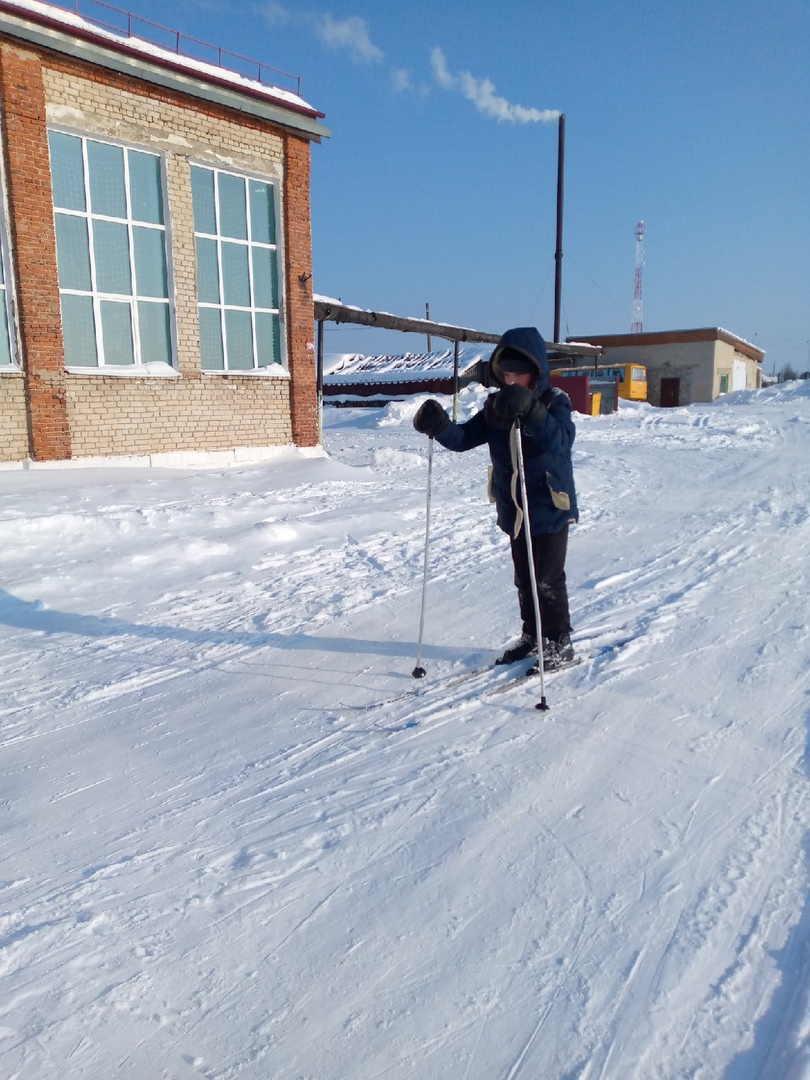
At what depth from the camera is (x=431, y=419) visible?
395 centimetres

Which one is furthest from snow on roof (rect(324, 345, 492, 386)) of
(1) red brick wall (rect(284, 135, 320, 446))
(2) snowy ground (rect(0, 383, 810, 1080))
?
(2) snowy ground (rect(0, 383, 810, 1080))

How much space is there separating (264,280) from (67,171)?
3.48 m

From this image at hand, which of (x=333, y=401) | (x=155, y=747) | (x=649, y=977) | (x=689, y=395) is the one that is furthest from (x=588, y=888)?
(x=689, y=395)

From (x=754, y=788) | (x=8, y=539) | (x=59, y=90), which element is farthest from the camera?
(x=59, y=90)

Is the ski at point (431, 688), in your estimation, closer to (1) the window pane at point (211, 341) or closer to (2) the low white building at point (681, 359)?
(1) the window pane at point (211, 341)

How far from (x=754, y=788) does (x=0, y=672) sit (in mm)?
3947

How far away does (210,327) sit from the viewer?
1233cm

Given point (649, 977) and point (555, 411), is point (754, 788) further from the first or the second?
point (555, 411)

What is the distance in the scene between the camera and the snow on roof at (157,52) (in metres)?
9.78

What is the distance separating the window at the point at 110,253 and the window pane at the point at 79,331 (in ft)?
0.04

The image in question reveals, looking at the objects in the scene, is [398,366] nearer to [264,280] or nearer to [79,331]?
[264,280]

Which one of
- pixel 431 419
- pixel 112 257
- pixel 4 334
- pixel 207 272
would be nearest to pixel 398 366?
pixel 207 272

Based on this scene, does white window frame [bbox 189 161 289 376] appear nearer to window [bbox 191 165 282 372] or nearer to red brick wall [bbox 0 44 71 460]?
window [bbox 191 165 282 372]

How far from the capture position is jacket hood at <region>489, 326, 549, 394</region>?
3736 mm
